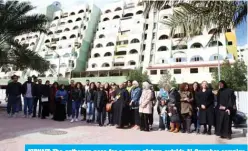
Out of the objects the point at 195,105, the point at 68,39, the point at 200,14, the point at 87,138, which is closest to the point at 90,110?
the point at 87,138

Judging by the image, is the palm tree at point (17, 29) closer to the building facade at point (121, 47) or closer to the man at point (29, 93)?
the man at point (29, 93)

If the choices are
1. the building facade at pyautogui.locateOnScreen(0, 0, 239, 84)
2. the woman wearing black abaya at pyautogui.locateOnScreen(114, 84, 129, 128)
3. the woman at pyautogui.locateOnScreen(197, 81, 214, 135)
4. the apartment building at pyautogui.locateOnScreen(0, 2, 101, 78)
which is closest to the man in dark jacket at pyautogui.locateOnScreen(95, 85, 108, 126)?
the woman wearing black abaya at pyautogui.locateOnScreen(114, 84, 129, 128)

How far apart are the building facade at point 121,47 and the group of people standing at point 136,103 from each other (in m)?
26.7

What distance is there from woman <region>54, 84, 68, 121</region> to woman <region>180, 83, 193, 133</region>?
4530mm

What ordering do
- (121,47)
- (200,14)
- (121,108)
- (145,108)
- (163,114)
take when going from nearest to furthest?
(200,14), (145,108), (163,114), (121,108), (121,47)

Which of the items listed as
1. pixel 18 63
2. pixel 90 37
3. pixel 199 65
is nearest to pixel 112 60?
pixel 90 37

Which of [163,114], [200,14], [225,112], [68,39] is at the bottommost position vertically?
[163,114]

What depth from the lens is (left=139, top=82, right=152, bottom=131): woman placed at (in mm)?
7668

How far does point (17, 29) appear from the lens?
13.3m

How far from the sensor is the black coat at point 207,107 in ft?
23.6

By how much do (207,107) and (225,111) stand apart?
61 centimetres

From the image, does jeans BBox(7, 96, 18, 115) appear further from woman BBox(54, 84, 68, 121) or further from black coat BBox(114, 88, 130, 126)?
black coat BBox(114, 88, 130, 126)

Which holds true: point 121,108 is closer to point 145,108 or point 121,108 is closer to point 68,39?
point 145,108

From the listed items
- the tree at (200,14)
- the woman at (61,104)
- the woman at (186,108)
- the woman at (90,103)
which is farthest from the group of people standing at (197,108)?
the woman at (61,104)
